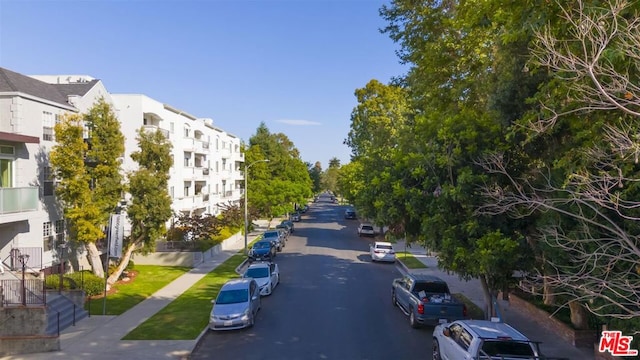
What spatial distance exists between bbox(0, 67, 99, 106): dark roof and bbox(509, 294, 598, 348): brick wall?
875 inches

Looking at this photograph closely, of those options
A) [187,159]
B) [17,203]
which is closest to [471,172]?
[17,203]

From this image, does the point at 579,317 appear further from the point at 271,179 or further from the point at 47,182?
the point at 271,179

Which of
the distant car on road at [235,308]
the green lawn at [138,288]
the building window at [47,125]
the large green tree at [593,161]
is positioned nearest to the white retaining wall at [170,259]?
the green lawn at [138,288]

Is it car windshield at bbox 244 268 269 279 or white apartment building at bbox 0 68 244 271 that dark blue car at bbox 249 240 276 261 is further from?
white apartment building at bbox 0 68 244 271

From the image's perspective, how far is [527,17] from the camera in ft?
31.8

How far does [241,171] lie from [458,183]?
187 feet

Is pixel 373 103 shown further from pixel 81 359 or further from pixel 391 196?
pixel 81 359

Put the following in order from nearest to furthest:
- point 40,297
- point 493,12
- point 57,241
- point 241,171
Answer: point 493,12
point 40,297
point 57,241
point 241,171

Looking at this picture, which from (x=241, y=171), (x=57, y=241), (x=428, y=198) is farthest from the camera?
(x=241, y=171)

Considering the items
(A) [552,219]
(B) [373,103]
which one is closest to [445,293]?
(A) [552,219]

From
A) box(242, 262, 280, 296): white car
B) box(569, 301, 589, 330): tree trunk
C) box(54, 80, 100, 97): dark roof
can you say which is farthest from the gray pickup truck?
box(54, 80, 100, 97): dark roof

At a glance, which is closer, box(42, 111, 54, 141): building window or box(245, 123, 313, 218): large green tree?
box(42, 111, 54, 141): building window

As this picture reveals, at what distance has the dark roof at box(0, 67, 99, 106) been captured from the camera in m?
20.5
